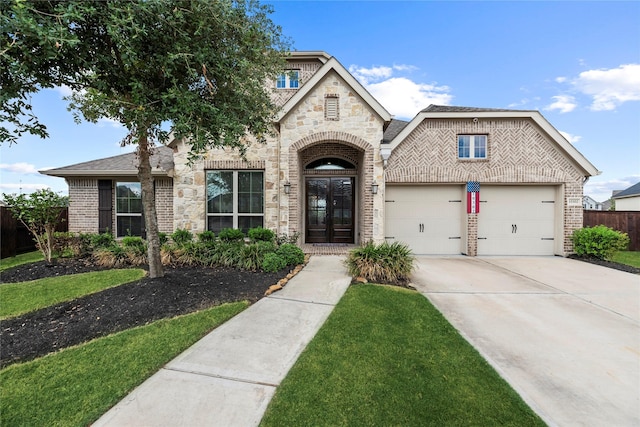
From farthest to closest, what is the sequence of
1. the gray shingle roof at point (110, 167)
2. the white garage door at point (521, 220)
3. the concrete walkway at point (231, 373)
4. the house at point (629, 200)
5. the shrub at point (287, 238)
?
the house at point (629, 200)
the white garage door at point (521, 220)
the gray shingle roof at point (110, 167)
the shrub at point (287, 238)
the concrete walkway at point (231, 373)

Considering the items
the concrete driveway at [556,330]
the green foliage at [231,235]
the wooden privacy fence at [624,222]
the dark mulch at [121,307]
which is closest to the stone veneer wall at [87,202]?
the green foliage at [231,235]

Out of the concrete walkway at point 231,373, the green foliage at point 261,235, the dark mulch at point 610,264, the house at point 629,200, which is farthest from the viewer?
the house at point 629,200

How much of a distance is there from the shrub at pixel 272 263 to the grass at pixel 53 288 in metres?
2.81

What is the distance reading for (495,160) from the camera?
921 cm

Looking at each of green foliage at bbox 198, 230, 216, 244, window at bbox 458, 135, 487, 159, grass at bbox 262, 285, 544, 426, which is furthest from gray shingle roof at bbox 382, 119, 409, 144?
grass at bbox 262, 285, 544, 426

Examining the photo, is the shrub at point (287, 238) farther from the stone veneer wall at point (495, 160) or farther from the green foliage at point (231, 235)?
the stone veneer wall at point (495, 160)

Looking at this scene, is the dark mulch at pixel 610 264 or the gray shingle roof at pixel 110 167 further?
the gray shingle roof at pixel 110 167

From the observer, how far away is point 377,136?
812 cm

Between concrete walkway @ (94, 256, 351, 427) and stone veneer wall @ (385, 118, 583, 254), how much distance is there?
6.66 meters

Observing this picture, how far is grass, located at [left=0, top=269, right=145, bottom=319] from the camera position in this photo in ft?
14.9

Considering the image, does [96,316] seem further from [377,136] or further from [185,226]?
[377,136]

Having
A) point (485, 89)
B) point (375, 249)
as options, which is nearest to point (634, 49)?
point (485, 89)

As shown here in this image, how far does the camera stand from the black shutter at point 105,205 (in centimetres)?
949

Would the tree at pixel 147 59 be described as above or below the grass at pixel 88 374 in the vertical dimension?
above
